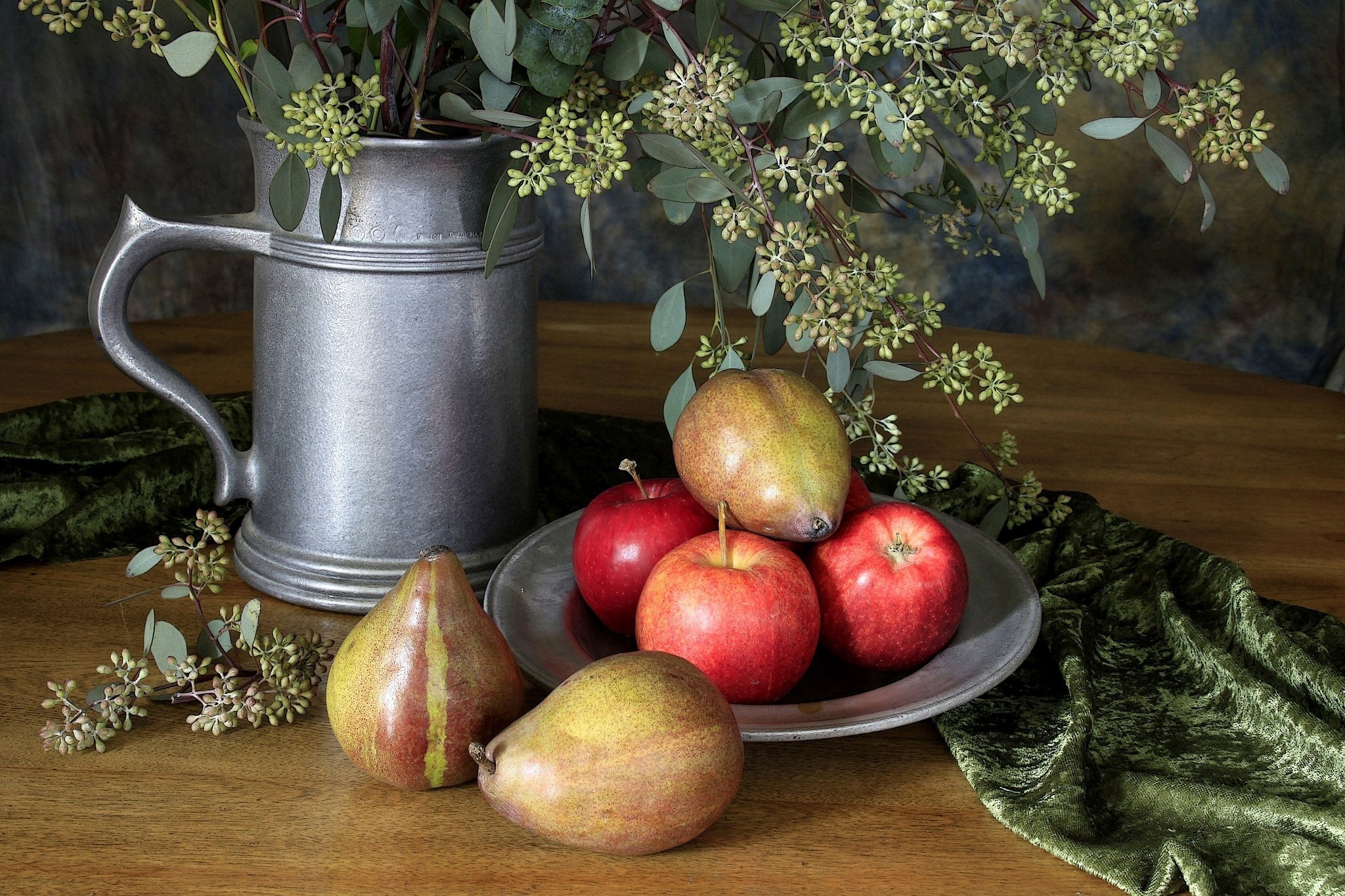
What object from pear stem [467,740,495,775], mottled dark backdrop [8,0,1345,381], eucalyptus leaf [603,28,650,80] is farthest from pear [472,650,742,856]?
mottled dark backdrop [8,0,1345,381]

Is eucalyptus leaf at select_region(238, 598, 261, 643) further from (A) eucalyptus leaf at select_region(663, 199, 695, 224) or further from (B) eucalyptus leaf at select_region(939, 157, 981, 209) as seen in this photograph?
(B) eucalyptus leaf at select_region(939, 157, 981, 209)

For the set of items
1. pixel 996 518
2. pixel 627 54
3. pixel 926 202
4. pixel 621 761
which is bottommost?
pixel 996 518

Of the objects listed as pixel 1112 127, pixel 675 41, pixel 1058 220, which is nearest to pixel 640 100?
pixel 675 41

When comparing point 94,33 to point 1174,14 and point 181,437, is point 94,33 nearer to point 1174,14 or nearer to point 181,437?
point 181,437

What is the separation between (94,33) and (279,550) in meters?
1.79

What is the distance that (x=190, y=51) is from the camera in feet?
2.08

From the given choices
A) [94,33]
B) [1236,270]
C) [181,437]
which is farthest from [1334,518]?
[94,33]

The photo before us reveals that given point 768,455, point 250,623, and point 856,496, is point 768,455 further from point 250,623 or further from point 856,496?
point 250,623

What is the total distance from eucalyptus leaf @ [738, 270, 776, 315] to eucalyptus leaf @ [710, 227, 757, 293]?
3 cm

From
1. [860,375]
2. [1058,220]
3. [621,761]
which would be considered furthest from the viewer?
[1058,220]

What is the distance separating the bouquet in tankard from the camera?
0.62 meters

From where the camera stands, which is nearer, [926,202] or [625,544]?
[625,544]

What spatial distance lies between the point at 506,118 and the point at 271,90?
0.39ft

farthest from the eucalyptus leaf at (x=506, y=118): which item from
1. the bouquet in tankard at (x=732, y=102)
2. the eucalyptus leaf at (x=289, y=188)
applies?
the eucalyptus leaf at (x=289, y=188)
